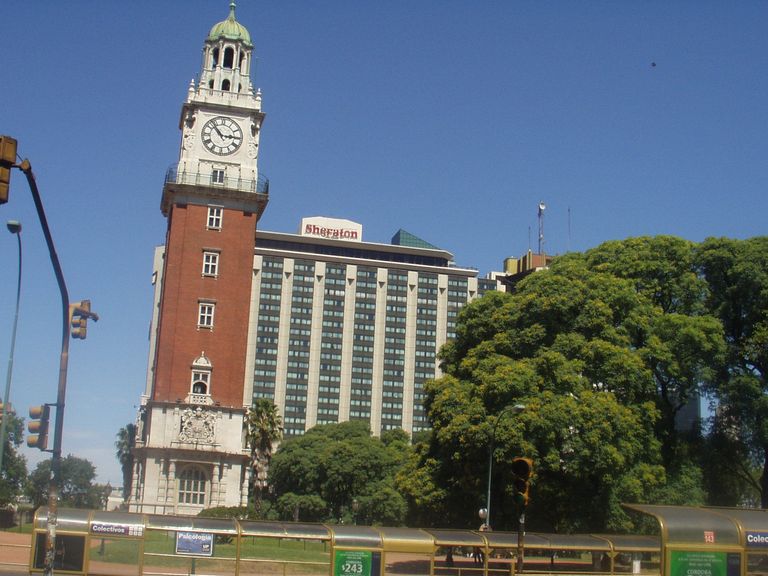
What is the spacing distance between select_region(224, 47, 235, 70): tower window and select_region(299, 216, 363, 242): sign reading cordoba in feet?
260

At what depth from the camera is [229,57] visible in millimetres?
75125

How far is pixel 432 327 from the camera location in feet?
496

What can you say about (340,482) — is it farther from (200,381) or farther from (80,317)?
(80,317)

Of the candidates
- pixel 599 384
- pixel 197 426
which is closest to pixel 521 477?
pixel 599 384

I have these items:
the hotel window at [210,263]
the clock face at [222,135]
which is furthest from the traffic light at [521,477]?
the clock face at [222,135]

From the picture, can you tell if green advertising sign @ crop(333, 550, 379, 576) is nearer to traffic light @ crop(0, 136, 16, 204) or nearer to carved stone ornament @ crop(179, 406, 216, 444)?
traffic light @ crop(0, 136, 16, 204)

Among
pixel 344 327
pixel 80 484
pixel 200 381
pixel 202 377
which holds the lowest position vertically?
pixel 80 484

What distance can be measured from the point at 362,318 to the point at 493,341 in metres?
100

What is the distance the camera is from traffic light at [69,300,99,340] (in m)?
24.2

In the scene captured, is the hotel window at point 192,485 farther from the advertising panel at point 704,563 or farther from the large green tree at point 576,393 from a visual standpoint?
the advertising panel at point 704,563

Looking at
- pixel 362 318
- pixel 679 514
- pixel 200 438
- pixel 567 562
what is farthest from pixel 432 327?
pixel 679 514

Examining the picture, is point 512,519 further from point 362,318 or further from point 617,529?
point 362,318

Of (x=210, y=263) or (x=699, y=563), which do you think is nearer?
(x=699, y=563)

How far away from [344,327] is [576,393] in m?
103
